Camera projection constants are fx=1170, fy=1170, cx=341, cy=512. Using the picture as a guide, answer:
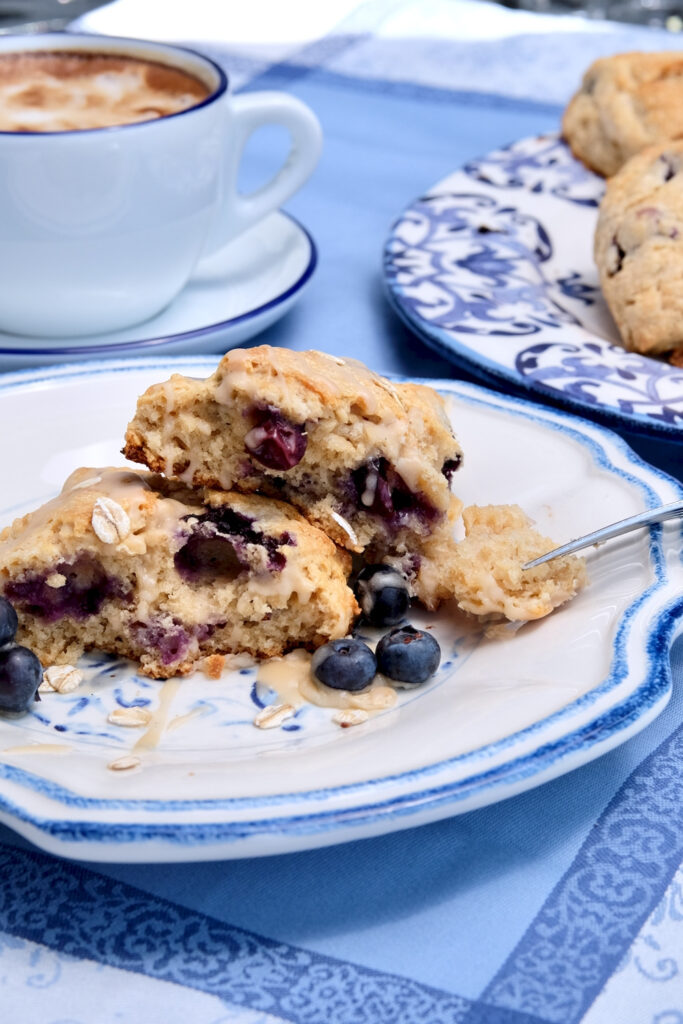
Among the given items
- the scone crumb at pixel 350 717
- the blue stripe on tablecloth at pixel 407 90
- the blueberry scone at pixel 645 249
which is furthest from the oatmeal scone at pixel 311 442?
the blue stripe on tablecloth at pixel 407 90

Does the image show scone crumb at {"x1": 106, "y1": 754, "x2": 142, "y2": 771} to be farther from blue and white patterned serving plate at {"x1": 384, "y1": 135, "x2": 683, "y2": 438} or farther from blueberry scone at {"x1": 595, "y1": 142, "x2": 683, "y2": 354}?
blueberry scone at {"x1": 595, "y1": 142, "x2": 683, "y2": 354}

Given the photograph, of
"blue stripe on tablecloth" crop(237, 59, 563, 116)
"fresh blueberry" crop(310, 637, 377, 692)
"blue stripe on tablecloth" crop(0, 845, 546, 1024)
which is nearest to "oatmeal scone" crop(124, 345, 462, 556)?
"fresh blueberry" crop(310, 637, 377, 692)

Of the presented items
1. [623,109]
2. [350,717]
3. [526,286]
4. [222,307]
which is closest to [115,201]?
[222,307]

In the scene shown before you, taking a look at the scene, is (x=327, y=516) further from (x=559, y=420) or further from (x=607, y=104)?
(x=607, y=104)

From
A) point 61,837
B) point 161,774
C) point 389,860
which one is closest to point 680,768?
point 389,860

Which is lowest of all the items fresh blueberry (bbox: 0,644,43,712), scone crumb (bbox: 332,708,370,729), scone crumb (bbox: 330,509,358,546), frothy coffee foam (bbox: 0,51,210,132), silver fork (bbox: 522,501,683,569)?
fresh blueberry (bbox: 0,644,43,712)

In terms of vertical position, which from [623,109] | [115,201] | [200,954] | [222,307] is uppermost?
[623,109]

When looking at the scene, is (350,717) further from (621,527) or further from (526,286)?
(526,286)
